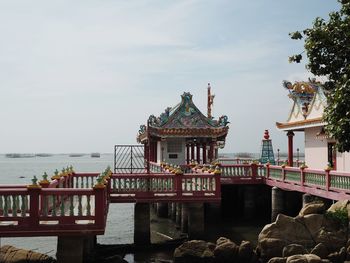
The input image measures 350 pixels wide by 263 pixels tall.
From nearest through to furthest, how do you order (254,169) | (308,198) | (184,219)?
1. (308,198)
2. (184,219)
3. (254,169)

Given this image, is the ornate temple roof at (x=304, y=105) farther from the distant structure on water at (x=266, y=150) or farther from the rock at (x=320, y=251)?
the rock at (x=320, y=251)

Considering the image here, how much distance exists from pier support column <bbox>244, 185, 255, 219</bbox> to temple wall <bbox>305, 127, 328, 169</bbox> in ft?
13.1

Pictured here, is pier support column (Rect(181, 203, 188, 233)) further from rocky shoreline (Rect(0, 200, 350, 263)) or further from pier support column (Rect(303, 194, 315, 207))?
pier support column (Rect(303, 194, 315, 207))

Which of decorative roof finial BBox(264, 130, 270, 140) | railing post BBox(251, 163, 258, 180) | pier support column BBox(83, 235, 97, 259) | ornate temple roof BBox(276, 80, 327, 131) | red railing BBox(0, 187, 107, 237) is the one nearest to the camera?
red railing BBox(0, 187, 107, 237)

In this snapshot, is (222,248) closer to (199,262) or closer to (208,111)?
(199,262)

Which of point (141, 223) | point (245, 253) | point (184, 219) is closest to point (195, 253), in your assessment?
point (245, 253)

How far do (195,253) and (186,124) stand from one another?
18619 mm

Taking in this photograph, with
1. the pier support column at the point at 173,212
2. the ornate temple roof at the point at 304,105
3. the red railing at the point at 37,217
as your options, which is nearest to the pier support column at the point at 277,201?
the ornate temple roof at the point at 304,105

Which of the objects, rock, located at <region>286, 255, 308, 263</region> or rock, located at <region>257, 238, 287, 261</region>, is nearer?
rock, located at <region>286, 255, 308, 263</region>

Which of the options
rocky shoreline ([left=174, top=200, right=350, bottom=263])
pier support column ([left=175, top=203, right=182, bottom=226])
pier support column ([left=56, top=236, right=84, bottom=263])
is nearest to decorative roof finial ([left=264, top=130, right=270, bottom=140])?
pier support column ([left=175, top=203, right=182, bottom=226])

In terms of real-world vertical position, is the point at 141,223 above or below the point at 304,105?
below

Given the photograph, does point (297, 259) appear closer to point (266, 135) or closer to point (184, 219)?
point (184, 219)

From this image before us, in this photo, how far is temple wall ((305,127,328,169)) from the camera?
1004 inches

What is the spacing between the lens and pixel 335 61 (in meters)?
13.0
